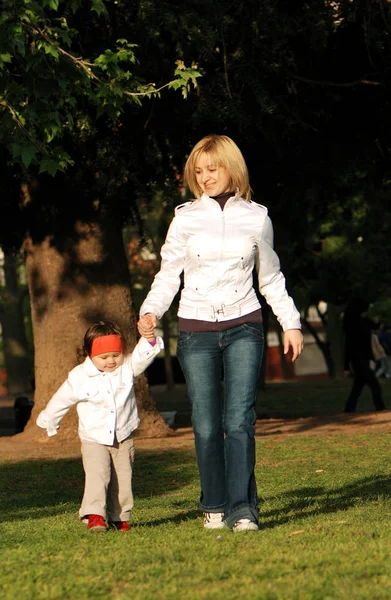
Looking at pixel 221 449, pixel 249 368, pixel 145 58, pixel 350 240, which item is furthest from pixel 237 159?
pixel 350 240

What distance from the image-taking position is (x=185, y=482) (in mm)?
11078

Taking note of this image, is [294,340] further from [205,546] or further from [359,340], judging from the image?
[359,340]

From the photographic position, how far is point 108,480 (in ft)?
23.3

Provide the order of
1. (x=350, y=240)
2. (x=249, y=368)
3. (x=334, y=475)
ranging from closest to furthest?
(x=249, y=368)
(x=334, y=475)
(x=350, y=240)

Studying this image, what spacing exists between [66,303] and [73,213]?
3.89 ft

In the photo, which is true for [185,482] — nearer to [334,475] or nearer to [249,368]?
[334,475]

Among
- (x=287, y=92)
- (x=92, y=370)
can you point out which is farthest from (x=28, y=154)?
(x=287, y=92)

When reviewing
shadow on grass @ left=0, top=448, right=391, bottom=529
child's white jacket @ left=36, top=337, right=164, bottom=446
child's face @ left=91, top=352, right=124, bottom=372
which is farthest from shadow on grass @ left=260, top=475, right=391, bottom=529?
child's face @ left=91, top=352, right=124, bottom=372

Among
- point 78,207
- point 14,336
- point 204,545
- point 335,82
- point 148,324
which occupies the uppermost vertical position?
point 335,82

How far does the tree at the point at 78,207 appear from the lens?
11836mm

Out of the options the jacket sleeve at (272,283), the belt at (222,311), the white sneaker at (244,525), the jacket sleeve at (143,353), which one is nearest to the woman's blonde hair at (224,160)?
the jacket sleeve at (272,283)

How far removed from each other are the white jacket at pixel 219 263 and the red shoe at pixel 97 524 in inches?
50.9

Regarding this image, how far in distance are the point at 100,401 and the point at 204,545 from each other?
1260 mm

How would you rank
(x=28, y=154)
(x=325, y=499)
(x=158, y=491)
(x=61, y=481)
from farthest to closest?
(x=61, y=481)
(x=158, y=491)
(x=28, y=154)
(x=325, y=499)
